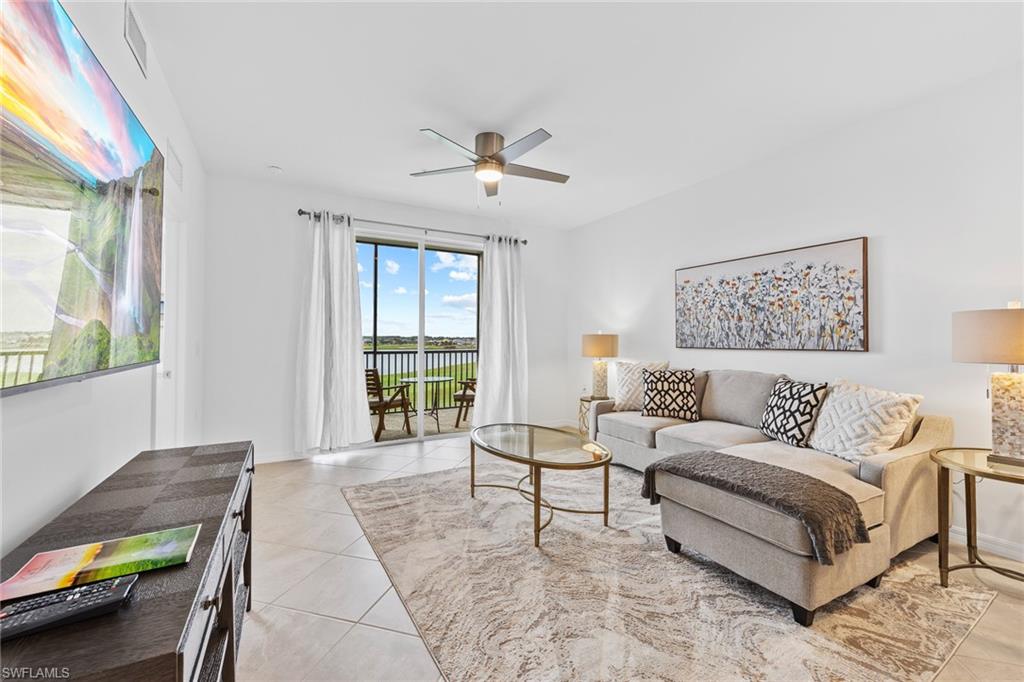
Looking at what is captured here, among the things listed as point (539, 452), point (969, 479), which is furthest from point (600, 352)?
point (969, 479)

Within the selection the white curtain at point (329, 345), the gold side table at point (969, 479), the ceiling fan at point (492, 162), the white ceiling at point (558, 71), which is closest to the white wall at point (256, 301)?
the white curtain at point (329, 345)

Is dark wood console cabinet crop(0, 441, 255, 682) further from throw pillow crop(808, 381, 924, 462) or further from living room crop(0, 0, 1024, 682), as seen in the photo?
throw pillow crop(808, 381, 924, 462)

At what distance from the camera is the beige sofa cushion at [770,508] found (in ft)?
6.07

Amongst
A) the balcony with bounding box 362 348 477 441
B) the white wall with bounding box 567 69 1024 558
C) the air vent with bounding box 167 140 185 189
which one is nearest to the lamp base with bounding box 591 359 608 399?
the white wall with bounding box 567 69 1024 558

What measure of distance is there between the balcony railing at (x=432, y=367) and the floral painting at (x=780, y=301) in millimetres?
2738

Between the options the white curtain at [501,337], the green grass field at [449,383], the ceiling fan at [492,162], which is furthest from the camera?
the green grass field at [449,383]

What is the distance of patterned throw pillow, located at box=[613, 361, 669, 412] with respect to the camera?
4.26 metres

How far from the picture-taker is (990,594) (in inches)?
80.7

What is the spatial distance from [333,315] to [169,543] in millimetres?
3606

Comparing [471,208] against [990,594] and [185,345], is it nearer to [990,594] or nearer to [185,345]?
[185,345]

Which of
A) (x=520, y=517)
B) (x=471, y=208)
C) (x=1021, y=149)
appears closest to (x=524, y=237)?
(x=471, y=208)

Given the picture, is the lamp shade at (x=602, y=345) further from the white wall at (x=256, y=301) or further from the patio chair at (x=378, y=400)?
the white wall at (x=256, y=301)

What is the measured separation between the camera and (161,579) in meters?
0.89

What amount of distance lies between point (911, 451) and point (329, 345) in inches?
177
